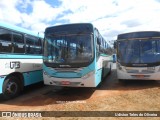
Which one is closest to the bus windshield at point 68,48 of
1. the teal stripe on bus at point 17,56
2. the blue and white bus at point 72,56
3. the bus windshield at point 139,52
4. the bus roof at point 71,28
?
the blue and white bus at point 72,56

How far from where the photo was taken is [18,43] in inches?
377

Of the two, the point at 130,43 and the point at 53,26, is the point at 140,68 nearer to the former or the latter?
the point at 130,43

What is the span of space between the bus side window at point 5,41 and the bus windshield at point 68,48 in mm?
1582

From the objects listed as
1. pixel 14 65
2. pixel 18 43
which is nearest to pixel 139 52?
pixel 18 43

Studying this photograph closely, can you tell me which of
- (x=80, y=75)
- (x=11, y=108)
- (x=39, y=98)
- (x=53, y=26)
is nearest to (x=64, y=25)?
(x=53, y=26)

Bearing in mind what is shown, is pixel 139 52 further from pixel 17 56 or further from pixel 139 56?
pixel 17 56

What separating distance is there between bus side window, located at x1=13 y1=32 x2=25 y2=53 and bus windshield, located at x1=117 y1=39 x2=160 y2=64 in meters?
5.30

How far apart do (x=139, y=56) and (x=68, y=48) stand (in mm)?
4359

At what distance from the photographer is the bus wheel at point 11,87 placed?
879 centimetres

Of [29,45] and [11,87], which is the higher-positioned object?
[29,45]

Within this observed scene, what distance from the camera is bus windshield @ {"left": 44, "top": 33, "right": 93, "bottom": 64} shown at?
8914mm

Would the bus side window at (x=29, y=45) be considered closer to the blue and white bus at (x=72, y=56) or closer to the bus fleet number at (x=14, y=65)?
the bus fleet number at (x=14, y=65)

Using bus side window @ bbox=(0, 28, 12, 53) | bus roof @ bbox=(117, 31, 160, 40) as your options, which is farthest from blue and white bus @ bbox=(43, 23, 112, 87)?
bus roof @ bbox=(117, 31, 160, 40)

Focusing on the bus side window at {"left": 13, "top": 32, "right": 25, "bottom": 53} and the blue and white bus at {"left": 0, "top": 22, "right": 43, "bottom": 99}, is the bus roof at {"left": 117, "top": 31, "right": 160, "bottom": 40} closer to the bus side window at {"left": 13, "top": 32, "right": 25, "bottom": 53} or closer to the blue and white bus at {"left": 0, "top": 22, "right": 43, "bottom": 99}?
the blue and white bus at {"left": 0, "top": 22, "right": 43, "bottom": 99}
